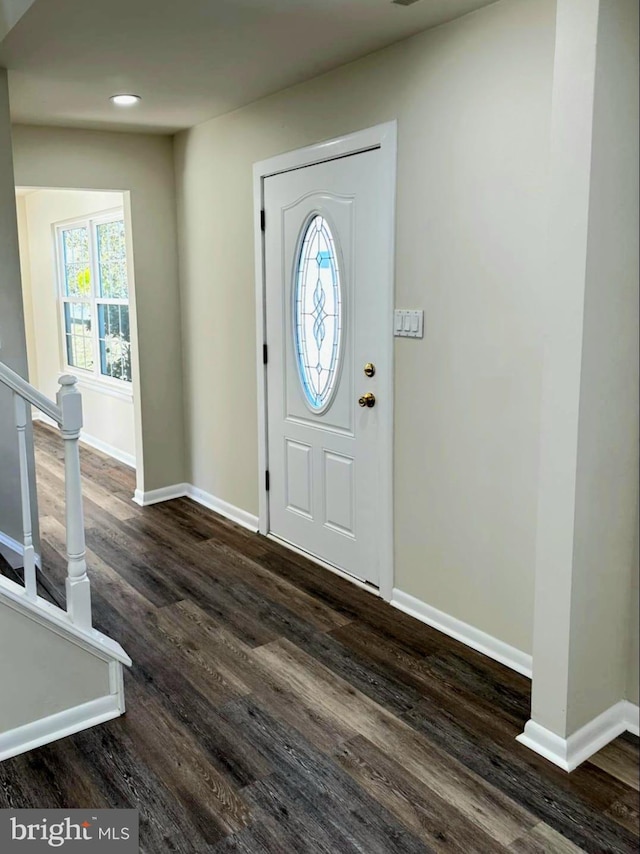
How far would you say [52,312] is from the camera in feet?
24.4

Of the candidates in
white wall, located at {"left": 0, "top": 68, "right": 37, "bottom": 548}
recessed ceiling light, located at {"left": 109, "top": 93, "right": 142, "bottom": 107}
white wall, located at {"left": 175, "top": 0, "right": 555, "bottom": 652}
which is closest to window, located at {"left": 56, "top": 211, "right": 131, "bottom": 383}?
recessed ceiling light, located at {"left": 109, "top": 93, "right": 142, "bottom": 107}

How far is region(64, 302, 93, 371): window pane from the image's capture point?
6793mm

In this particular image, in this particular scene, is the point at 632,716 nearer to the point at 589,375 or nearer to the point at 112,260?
the point at 589,375

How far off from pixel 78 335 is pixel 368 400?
15.0 feet

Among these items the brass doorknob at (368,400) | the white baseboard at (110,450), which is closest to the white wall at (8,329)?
the brass doorknob at (368,400)

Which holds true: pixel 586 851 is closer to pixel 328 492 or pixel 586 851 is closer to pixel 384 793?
pixel 384 793

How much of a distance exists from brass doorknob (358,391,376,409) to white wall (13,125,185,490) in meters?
1.98

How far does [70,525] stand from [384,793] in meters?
1.30

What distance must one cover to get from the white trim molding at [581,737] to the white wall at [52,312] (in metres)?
4.27

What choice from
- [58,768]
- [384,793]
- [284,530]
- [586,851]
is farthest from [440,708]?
[284,530]

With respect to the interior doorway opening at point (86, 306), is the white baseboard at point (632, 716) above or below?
below

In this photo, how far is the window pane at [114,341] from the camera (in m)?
6.03

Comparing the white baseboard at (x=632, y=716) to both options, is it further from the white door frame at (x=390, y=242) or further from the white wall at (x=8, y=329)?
the white wall at (x=8, y=329)

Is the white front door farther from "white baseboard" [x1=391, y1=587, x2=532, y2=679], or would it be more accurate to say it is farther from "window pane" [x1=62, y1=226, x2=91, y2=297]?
"window pane" [x1=62, y1=226, x2=91, y2=297]
